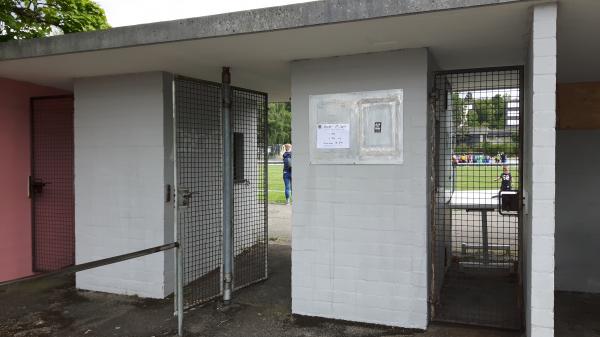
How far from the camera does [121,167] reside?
5418 mm

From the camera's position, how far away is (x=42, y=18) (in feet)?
25.2

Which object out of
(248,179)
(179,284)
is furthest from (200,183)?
(179,284)

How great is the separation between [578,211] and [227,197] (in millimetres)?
4025

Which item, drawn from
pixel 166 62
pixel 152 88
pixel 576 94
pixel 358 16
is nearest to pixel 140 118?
Result: pixel 152 88

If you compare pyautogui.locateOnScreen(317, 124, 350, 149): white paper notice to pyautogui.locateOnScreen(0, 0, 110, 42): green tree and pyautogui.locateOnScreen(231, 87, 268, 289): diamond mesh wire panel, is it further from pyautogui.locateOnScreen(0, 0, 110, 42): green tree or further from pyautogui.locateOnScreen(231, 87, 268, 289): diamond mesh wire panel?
pyautogui.locateOnScreen(0, 0, 110, 42): green tree

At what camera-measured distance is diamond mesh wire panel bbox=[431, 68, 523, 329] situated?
4492mm

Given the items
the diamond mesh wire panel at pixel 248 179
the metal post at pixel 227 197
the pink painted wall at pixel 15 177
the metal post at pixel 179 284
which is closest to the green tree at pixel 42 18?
the pink painted wall at pixel 15 177

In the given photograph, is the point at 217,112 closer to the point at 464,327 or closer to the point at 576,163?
the point at 464,327

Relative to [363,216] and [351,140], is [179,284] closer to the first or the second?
[363,216]

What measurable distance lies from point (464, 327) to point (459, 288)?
133 cm

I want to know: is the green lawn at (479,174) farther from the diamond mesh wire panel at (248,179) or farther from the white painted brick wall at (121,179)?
the white painted brick wall at (121,179)

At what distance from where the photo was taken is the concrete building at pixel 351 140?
3311 mm

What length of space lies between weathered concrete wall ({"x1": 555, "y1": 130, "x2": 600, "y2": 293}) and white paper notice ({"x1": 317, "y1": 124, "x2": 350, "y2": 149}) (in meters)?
2.82

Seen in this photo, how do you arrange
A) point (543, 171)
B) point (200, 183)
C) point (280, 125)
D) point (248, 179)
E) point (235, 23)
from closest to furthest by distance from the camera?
1. point (543, 171)
2. point (235, 23)
3. point (200, 183)
4. point (248, 179)
5. point (280, 125)
